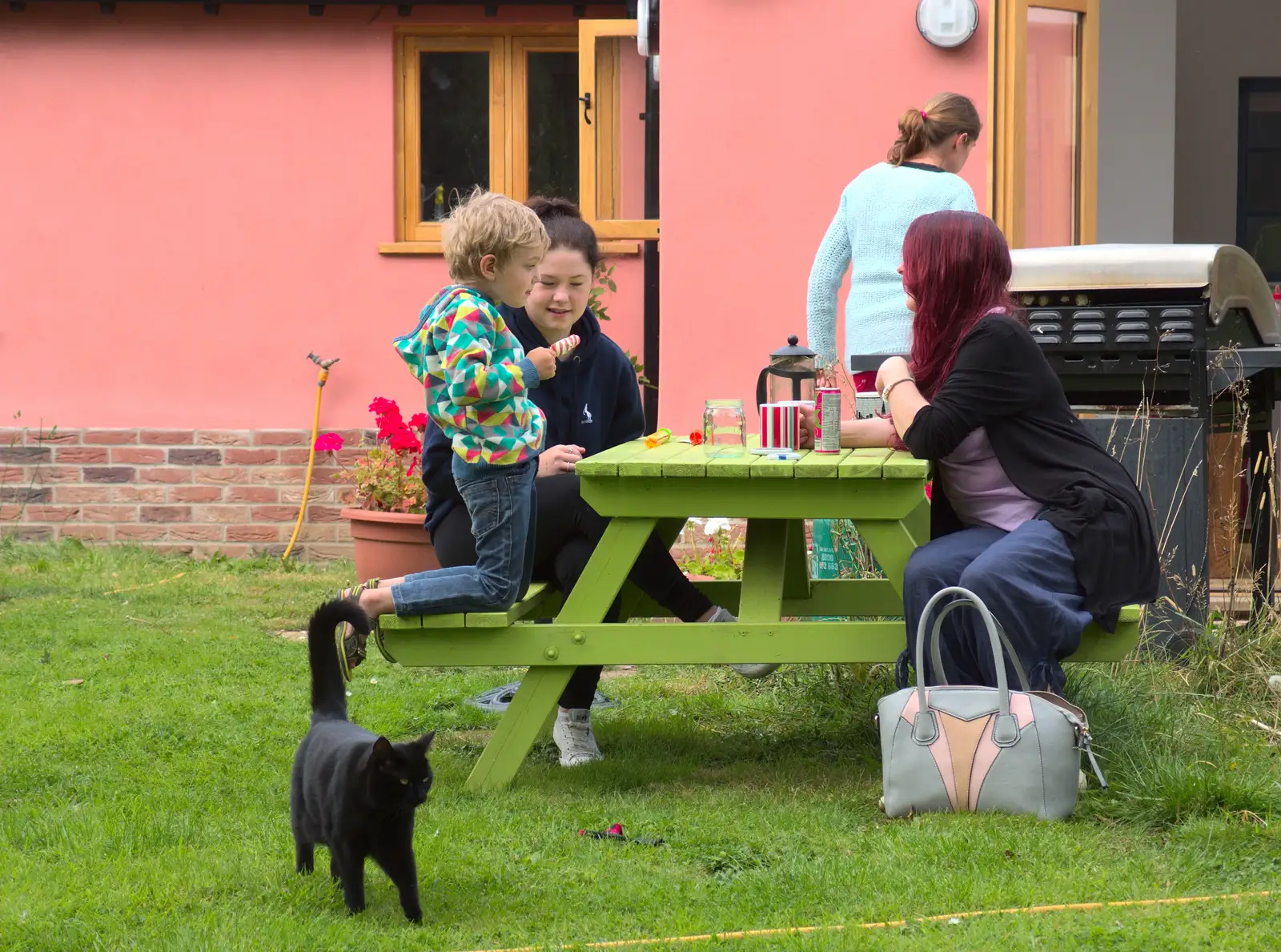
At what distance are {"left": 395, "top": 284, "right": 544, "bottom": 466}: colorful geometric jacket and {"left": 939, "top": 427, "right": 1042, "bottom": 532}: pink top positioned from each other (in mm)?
1068

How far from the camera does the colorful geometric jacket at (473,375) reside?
3.33 meters

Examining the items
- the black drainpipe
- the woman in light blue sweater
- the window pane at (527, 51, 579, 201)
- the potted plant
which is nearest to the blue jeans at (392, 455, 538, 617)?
the woman in light blue sweater

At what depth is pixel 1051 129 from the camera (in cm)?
700

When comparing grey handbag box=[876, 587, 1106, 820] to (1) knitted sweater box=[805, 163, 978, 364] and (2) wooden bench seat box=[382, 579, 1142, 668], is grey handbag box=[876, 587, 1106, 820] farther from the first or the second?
(1) knitted sweater box=[805, 163, 978, 364]

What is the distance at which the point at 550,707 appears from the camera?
3619mm

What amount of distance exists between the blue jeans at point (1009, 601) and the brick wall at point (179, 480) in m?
5.44

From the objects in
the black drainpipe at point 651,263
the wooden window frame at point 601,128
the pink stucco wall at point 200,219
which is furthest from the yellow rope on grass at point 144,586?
the wooden window frame at point 601,128

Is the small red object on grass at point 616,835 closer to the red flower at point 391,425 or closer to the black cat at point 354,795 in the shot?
the black cat at point 354,795

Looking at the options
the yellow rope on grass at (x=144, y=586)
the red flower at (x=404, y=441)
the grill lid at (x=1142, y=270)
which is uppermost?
the grill lid at (x=1142, y=270)

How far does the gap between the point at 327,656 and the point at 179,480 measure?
5761 mm

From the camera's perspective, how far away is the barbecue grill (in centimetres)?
474

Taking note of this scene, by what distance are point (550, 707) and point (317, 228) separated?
5.42 meters

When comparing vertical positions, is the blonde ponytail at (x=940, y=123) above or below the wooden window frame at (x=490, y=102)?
below

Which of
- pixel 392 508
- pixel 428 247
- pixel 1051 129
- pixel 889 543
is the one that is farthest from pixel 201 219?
pixel 889 543
